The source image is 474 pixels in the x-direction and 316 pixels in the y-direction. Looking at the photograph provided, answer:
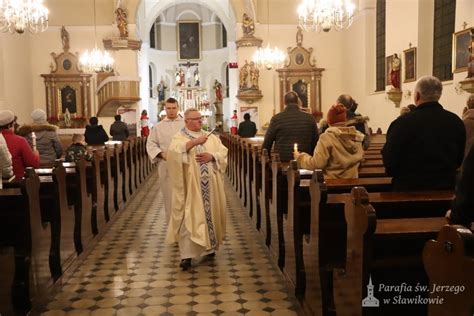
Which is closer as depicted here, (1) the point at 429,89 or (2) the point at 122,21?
(1) the point at 429,89

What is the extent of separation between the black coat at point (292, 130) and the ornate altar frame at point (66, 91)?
1415cm

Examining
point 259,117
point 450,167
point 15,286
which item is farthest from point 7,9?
point 259,117

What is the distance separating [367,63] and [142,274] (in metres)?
13.3

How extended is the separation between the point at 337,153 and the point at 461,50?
21.2 feet

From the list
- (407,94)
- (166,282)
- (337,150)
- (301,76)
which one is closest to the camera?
(337,150)

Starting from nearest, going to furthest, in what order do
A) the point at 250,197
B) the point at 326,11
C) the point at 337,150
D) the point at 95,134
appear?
the point at 337,150 < the point at 250,197 < the point at 326,11 < the point at 95,134

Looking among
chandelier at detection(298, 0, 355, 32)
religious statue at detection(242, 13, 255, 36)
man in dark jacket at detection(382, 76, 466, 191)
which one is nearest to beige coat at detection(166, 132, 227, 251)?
man in dark jacket at detection(382, 76, 466, 191)

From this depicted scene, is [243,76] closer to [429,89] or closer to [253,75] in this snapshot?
[253,75]

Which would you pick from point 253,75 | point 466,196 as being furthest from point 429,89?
point 253,75

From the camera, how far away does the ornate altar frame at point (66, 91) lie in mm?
18703

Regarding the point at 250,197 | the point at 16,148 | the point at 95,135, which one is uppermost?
the point at 16,148

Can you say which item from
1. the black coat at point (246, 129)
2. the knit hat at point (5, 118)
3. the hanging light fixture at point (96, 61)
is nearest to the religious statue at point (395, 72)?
the black coat at point (246, 129)

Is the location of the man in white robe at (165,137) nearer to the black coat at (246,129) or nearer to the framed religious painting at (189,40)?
the black coat at (246,129)

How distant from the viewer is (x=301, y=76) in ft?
63.1
